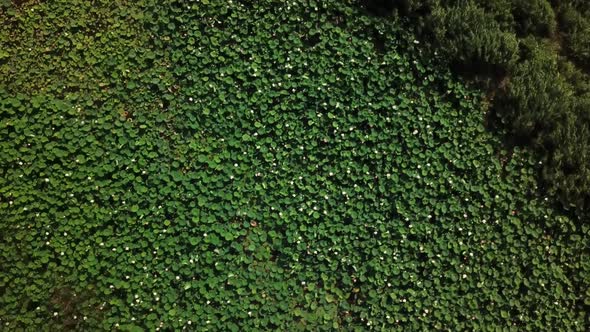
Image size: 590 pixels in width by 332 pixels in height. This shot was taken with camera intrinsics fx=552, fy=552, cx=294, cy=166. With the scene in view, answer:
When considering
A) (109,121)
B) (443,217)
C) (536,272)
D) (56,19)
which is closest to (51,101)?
(109,121)

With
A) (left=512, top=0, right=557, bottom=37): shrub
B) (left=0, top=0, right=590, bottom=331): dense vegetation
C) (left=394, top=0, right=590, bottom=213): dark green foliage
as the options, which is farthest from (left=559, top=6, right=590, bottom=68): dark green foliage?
(left=0, top=0, right=590, bottom=331): dense vegetation

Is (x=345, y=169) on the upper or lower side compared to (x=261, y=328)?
upper

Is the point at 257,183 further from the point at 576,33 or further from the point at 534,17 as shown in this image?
the point at 576,33

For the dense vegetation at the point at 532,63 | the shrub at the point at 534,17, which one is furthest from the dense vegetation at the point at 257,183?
the shrub at the point at 534,17

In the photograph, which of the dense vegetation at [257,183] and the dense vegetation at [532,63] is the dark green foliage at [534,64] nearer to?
the dense vegetation at [532,63]

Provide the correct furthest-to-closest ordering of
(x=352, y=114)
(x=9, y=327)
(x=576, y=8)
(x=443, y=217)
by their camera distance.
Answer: (x=576, y=8) < (x=352, y=114) < (x=443, y=217) < (x=9, y=327)

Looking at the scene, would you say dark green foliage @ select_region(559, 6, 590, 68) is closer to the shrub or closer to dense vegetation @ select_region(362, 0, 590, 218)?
dense vegetation @ select_region(362, 0, 590, 218)

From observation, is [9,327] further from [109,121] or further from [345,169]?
[345,169]

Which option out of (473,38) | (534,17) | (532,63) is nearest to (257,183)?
(473,38)
